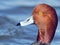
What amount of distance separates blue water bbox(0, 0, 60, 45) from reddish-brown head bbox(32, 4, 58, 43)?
942 mm

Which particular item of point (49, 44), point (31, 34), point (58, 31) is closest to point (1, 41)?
point (31, 34)

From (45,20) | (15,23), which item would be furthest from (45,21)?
(15,23)

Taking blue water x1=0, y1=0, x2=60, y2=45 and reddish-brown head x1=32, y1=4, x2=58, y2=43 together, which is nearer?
reddish-brown head x1=32, y1=4, x2=58, y2=43

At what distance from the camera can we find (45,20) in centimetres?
577

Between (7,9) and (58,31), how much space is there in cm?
156

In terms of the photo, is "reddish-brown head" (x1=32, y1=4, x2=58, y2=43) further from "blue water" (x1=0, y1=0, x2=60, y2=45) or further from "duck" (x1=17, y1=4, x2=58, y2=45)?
"blue water" (x1=0, y1=0, x2=60, y2=45)

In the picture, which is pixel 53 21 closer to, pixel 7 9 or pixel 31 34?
pixel 31 34

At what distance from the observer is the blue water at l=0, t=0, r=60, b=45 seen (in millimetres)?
7231

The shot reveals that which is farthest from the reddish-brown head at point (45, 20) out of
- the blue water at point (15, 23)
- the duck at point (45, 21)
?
the blue water at point (15, 23)

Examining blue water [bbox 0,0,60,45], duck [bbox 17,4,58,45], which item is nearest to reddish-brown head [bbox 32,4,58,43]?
duck [bbox 17,4,58,45]

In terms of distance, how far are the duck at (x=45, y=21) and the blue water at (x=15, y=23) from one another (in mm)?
901

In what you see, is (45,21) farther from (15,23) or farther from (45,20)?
(15,23)

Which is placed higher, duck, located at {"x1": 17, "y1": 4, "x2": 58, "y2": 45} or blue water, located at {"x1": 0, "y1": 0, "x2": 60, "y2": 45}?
blue water, located at {"x1": 0, "y1": 0, "x2": 60, "y2": 45}

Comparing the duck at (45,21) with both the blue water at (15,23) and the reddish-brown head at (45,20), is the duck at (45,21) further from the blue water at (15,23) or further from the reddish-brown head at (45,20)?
the blue water at (15,23)
